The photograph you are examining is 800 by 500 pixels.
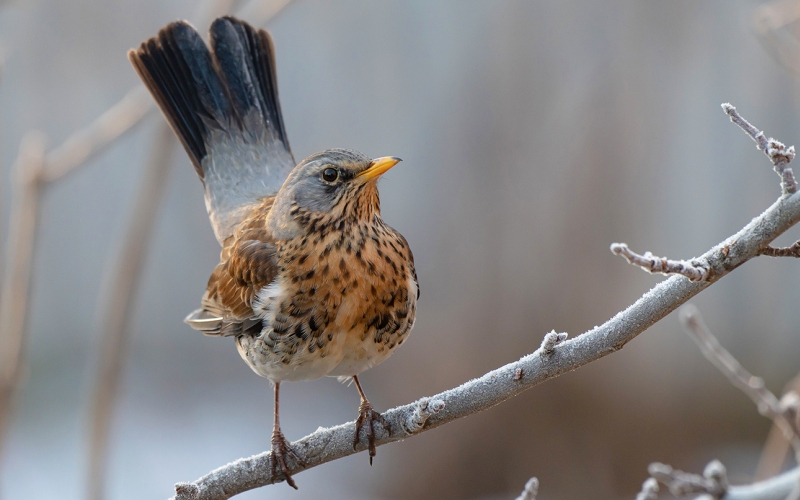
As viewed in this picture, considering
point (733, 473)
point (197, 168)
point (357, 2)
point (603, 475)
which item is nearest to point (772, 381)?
point (733, 473)

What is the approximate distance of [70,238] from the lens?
7.76 m

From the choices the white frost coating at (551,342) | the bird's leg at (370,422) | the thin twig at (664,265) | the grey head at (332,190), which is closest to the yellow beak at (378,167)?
the grey head at (332,190)

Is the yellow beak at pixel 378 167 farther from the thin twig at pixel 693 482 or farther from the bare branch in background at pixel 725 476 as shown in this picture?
the thin twig at pixel 693 482

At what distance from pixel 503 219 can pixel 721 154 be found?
6.63 ft

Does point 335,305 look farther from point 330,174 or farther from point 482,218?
point 482,218

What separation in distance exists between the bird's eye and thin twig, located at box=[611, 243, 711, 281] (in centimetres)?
134

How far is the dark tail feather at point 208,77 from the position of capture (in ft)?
11.7

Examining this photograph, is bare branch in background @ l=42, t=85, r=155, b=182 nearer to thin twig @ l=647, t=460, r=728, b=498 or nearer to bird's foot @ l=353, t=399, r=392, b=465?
bird's foot @ l=353, t=399, r=392, b=465

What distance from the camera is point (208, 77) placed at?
365cm

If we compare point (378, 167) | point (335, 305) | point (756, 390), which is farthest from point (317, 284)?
point (756, 390)

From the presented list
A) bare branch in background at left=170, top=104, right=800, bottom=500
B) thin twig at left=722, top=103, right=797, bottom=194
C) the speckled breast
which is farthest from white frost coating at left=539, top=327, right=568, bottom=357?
the speckled breast

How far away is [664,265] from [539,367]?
0.53 meters

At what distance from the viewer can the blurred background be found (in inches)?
262

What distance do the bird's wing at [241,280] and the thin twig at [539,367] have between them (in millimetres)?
593
